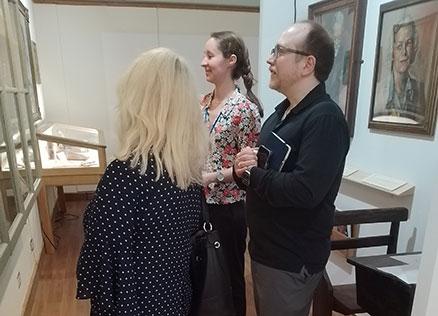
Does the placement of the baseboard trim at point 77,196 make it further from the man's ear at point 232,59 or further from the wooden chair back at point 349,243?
the wooden chair back at point 349,243

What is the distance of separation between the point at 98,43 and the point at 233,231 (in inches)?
131

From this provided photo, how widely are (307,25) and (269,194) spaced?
59cm

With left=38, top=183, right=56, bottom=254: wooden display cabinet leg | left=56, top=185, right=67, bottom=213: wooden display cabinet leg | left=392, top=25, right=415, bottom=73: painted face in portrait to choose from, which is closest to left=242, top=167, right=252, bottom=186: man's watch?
left=392, top=25, right=415, bottom=73: painted face in portrait

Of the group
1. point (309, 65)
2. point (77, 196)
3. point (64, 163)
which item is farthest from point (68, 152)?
point (309, 65)

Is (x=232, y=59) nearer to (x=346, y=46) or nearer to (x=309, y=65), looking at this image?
(x=309, y=65)

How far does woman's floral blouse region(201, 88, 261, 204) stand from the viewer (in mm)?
1529

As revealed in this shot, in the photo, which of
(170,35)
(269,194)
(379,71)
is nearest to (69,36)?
(170,35)

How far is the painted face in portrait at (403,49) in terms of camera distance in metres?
1.57

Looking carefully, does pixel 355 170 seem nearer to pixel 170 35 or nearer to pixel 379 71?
pixel 379 71

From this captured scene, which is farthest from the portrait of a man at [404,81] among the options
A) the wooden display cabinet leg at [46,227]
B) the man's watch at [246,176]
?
the wooden display cabinet leg at [46,227]

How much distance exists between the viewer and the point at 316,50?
1103 millimetres

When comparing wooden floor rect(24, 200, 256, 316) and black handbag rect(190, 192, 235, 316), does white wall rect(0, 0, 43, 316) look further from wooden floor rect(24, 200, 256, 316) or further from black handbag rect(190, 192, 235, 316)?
black handbag rect(190, 192, 235, 316)

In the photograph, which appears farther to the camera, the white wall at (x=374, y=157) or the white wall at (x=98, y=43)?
the white wall at (x=98, y=43)

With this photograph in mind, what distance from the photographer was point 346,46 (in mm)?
2012
